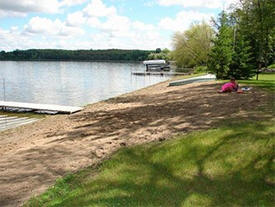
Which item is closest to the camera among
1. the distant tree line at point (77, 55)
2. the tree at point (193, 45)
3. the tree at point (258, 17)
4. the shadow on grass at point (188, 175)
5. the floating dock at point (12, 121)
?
the shadow on grass at point (188, 175)

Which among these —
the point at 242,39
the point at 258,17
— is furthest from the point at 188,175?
the point at 242,39

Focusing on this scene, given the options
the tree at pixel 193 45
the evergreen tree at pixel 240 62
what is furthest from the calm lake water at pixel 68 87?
the evergreen tree at pixel 240 62

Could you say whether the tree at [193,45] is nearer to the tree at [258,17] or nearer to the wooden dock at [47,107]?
the tree at [258,17]

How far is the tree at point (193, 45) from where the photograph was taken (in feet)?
188

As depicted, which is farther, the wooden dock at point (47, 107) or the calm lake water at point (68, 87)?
the calm lake water at point (68, 87)

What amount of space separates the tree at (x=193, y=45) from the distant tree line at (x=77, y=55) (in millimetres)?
104284

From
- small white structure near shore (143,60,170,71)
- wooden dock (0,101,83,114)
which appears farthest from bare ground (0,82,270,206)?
small white structure near shore (143,60,170,71)

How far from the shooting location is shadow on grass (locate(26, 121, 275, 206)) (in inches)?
162

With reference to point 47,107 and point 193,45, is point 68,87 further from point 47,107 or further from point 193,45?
point 193,45

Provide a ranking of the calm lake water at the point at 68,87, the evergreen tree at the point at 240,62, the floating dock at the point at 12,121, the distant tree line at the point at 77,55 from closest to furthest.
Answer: the floating dock at the point at 12,121 < the evergreen tree at the point at 240,62 < the calm lake water at the point at 68,87 < the distant tree line at the point at 77,55

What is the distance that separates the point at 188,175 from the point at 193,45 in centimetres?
5746

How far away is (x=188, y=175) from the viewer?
→ 4855 millimetres

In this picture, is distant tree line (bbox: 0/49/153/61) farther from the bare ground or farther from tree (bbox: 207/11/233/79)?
the bare ground

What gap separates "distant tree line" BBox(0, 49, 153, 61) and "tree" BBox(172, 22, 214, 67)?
4106 inches
